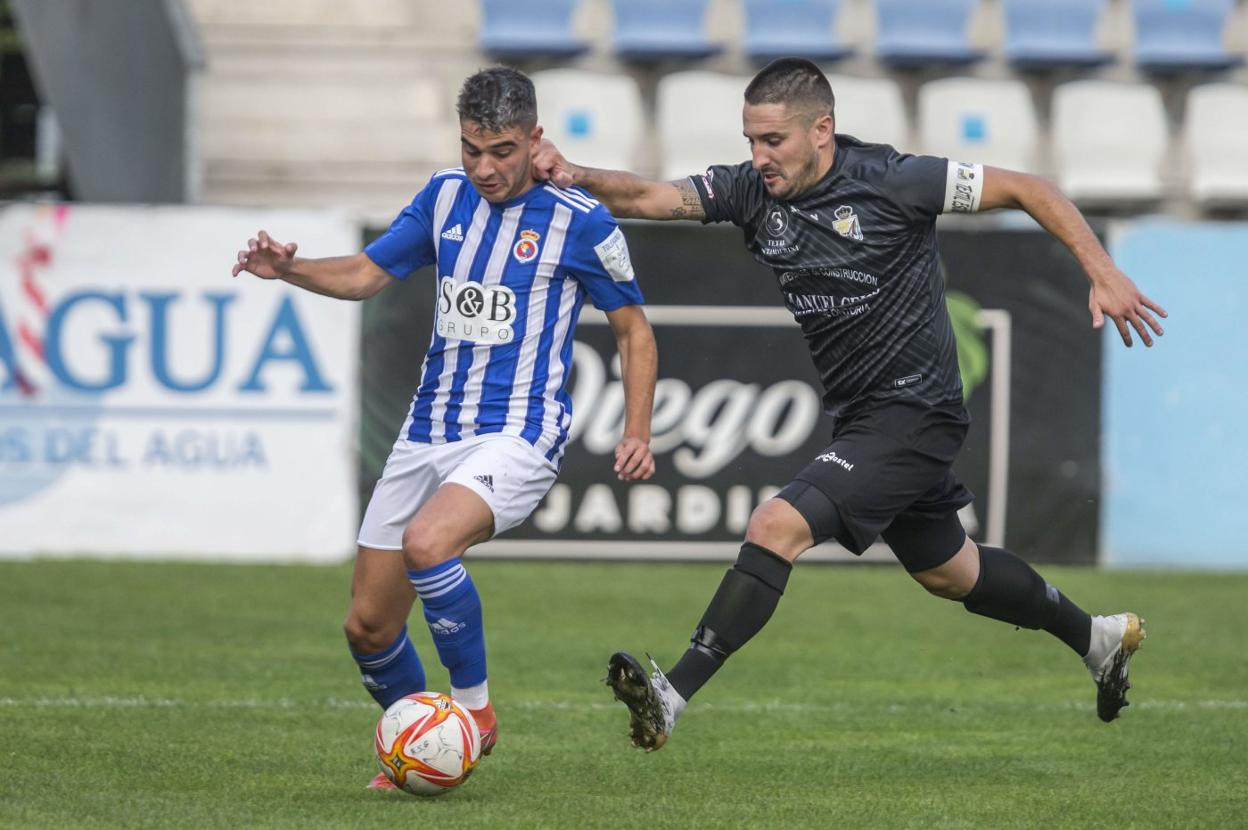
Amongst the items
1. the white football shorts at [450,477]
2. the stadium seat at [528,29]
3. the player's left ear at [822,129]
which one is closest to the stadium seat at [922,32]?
the stadium seat at [528,29]

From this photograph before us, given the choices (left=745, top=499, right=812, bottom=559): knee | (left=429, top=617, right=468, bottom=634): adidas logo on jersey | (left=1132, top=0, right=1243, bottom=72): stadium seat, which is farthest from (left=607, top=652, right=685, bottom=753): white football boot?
(left=1132, top=0, right=1243, bottom=72): stadium seat

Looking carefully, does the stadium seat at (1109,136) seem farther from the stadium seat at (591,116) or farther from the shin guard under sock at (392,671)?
the shin guard under sock at (392,671)

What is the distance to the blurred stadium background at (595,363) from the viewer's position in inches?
274

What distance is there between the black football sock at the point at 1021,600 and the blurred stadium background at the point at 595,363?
427 mm

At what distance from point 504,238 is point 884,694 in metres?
2.81

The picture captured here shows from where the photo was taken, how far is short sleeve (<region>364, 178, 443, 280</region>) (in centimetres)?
575

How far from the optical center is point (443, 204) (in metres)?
5.70

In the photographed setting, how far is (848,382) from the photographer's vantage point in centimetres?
574

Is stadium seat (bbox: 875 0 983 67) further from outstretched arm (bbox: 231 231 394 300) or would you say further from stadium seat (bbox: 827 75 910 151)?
outstretched arm (bbox: 231 231 394 300)

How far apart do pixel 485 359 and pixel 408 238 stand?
0.47 metres

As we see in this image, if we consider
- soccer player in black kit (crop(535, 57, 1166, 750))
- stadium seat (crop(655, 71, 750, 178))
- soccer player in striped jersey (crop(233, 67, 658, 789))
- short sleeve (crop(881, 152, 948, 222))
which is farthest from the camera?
stadium seat (crop(655, 71, 750, 178))

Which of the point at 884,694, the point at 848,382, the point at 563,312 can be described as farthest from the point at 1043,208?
the point at 884,694

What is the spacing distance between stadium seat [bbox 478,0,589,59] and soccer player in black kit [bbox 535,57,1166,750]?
9.35m

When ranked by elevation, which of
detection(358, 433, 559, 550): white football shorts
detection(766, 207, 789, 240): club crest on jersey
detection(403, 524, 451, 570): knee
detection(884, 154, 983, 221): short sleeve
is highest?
detection(884, 154, 983, 221): short sleeve
